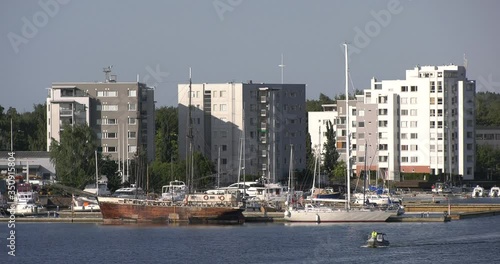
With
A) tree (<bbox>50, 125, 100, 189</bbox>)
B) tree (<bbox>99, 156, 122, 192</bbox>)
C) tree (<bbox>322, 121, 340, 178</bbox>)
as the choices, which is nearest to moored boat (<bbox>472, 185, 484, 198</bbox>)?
tree (<bbox>322, 121, 340, 178</bbox>)

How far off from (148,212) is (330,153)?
6795 centimetres

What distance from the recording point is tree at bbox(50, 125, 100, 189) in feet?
383

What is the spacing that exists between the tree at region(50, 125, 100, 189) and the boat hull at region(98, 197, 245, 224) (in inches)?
1030

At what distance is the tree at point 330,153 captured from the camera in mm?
154000

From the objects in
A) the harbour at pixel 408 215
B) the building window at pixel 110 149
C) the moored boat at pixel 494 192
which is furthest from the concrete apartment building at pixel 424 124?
the harbour at pixel 408 215

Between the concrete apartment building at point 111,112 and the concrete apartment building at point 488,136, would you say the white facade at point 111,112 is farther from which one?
the concrete apartment building at point 488,136

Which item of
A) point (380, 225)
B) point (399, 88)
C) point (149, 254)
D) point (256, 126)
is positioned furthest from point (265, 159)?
point (149, 254)

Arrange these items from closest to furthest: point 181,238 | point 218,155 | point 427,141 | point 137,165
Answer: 1. point 181,238
2. point 137,165
3. point 218,155
4. point 427,141

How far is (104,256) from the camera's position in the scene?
70.2 meters

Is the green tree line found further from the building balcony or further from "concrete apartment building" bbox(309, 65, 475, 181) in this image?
the building balcony

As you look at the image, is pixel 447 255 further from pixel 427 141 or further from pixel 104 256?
pixel 427 141

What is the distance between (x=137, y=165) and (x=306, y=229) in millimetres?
33335

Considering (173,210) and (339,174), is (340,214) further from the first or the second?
(339,174)

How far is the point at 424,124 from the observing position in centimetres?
15388
